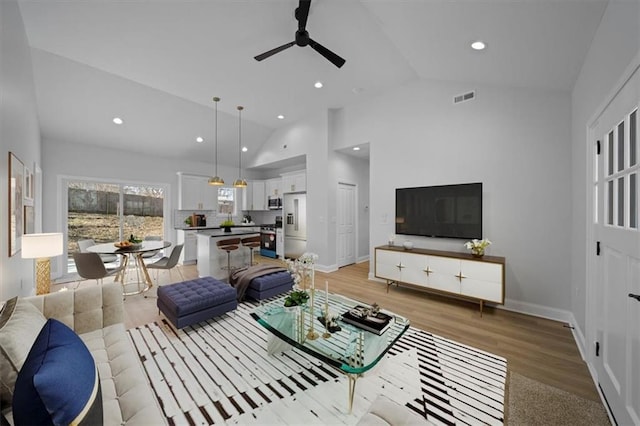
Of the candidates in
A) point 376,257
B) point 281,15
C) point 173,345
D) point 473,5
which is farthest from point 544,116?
point 173,345

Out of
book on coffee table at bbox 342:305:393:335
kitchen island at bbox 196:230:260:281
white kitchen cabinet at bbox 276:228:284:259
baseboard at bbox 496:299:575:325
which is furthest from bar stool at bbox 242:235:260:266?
baseboard at bbox 496:299:575:325

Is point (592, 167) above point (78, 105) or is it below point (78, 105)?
below

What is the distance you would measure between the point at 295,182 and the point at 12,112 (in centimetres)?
499

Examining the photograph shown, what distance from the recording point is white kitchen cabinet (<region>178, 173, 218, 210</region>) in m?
6.61

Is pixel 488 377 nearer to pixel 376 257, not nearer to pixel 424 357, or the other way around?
pixel 424 357

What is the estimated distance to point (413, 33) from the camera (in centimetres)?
297

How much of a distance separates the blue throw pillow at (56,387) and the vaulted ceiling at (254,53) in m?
3.45

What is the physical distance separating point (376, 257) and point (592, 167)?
2835 millimetres

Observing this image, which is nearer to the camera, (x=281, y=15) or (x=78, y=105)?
(x=281, y=15)

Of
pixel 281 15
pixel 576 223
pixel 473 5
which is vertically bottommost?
pixel 576 223

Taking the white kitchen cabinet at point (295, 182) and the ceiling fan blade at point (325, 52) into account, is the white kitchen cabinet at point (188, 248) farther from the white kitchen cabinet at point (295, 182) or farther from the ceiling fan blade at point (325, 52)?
the ceiling fan blade at point (325, 52)

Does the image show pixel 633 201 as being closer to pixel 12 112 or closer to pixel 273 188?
pixel 12 112

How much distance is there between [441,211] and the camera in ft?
13.2

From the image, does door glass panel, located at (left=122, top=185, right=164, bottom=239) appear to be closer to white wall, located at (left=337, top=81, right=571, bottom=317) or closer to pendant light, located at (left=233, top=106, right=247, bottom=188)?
pendant light, located at (left=233, top=106, right=247, bottom=188)
